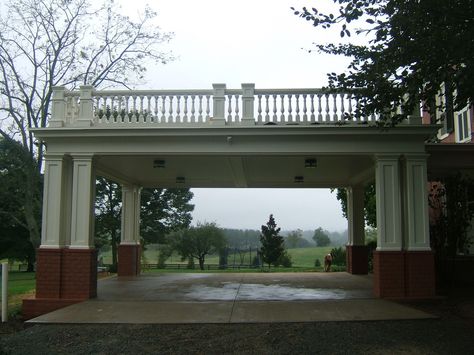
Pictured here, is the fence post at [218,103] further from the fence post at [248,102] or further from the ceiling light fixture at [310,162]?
the ceiling light fixture at [310,162]

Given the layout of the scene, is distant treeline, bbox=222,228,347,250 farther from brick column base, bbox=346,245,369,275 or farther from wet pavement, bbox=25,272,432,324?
wet pavement, bbox=25,272,432,324

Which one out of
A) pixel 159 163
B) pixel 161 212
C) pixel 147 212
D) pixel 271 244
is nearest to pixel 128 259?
pixel 159 163

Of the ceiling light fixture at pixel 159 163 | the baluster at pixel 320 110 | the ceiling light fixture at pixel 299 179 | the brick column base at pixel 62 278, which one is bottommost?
the brick column base at pixel 62 278

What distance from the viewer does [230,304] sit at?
11.3m

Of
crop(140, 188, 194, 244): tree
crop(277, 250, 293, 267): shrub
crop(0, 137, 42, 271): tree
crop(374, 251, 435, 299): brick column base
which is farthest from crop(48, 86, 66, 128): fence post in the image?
crop(277, 250, 293, 267): shrub

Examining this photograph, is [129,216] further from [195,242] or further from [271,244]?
[195,242]

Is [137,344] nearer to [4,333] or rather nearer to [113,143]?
[4,333]

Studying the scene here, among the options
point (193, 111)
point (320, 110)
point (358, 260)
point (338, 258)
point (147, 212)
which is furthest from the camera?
point (147, 212)

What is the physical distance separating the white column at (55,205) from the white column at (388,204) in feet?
24.9

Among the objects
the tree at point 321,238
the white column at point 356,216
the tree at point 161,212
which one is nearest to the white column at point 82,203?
the white column at point 356,216

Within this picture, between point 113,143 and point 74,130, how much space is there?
3.18 ft

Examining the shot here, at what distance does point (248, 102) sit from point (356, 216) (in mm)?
8103

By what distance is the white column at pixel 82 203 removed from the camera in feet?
40.1

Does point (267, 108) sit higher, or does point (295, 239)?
point (267, 108)
